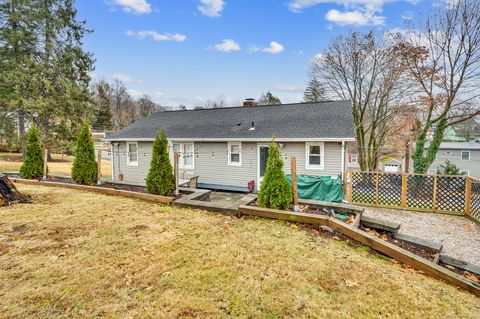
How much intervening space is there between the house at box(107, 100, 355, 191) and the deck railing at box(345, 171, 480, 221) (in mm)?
1036

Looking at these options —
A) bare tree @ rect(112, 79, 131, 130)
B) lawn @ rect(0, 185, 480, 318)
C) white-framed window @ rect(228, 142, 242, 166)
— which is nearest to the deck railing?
white-framed window @ rect(228, 142, 242, 166)

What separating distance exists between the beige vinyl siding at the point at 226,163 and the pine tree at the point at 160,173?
4.39m

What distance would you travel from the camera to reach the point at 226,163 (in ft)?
39.8

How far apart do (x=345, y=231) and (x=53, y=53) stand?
24203 mm

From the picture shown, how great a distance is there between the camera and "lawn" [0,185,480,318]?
2.54 metres

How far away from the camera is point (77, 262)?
3.38 m

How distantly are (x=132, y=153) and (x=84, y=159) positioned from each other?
17.7ft

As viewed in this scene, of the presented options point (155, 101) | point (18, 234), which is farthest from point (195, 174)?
point (155, 101)

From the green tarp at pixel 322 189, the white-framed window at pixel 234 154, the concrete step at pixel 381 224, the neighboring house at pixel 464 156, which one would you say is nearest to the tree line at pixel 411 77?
the green tarp at pixel 322 189

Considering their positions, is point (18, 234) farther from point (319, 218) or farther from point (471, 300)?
point (471, 300)

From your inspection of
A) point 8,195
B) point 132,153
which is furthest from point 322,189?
point 132,153

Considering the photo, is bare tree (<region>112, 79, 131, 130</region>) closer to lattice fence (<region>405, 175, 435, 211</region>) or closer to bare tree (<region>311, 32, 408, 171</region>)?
bare tree (<region>311, 32, 408, 171</region>)

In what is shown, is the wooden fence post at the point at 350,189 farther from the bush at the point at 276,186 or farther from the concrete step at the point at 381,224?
the bush at the point at 276,186

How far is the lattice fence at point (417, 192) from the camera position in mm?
7840
